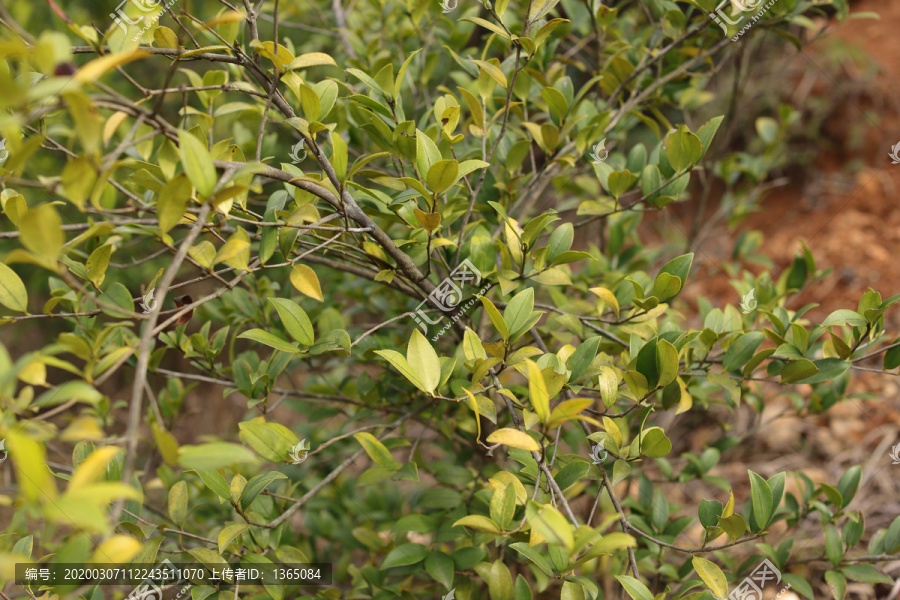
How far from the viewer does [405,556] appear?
97 cm

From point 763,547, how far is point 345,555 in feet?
3.00

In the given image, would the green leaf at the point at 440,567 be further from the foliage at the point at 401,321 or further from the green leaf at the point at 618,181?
the green leaf at the point at 618,181

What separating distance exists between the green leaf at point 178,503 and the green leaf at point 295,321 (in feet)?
1.16

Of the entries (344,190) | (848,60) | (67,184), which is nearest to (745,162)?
(344,190)

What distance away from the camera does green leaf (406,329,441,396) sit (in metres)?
0.75

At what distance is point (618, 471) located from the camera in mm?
771

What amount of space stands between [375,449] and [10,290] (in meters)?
0.54

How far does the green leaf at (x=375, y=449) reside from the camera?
0.77 m

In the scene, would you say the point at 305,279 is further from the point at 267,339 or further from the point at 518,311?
the point at 518,311

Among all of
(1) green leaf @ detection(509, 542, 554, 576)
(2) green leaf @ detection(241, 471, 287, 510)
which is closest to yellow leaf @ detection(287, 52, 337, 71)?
(2) green leaf @ detection(241, 471, 287, 510)

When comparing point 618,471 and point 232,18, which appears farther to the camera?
point 618,471

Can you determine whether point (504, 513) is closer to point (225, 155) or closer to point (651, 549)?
point (651, 549)

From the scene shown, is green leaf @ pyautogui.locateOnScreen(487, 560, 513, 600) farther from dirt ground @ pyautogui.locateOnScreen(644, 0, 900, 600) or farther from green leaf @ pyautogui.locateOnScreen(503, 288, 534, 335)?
dirt ground @ pyautogui.locateOnScreen(644, 0, 900, 600)

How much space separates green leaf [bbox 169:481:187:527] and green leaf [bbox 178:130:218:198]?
23.3 inches
